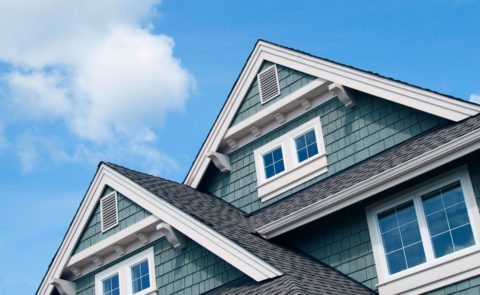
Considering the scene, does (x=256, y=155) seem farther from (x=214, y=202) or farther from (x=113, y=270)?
(x=113, y=270)

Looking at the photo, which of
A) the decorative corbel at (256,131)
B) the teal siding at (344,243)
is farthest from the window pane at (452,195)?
the decorative corbel at (256,131)

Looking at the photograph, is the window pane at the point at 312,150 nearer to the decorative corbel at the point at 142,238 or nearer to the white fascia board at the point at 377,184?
the white fascia board at the point at 377,184

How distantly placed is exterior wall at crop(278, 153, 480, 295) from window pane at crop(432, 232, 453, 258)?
1.04 metres

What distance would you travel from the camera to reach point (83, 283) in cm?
1603

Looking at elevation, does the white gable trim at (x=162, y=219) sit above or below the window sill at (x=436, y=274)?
above

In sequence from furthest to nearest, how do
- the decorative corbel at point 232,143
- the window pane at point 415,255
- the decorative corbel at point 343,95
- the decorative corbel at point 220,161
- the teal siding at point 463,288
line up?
the decorative corbel at point 232,143 → the decorative corbel at point 220,161 → the decorative corbel at point 343,95 → the window pane at point 415,255 → the teal siding at point 463,288

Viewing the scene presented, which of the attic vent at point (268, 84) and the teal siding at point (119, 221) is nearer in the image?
the teal siding at point (119, 221)

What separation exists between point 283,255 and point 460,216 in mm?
3341

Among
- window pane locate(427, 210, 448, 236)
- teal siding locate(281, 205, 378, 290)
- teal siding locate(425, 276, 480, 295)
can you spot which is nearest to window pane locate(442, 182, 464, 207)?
window pane locate(427, 210, 448, 236)

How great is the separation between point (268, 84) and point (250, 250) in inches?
207

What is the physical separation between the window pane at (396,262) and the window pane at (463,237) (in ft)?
3.33

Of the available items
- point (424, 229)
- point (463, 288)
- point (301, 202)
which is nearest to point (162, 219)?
point (301, 202)

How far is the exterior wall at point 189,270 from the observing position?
13422mm

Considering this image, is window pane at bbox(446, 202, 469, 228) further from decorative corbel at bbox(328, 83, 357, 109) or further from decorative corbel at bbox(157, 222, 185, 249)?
decorative corbel at bbox(157, 222, 185, 249)
